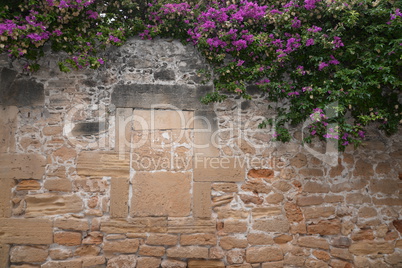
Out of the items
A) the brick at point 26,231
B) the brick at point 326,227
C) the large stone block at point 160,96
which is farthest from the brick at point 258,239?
the brick at point 26,231

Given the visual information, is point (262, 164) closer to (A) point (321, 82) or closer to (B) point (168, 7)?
(A) point (321, 82)

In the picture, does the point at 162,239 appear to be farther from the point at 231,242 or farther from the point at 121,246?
the point at 231,242

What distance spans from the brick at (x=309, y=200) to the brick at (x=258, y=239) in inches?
24.0

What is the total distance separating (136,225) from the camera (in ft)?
13.1

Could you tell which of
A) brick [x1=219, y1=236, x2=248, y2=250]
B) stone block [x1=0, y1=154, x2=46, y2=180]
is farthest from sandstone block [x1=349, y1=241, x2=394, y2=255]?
stone block [x1=0, y1=154, x2=46, y2=180]

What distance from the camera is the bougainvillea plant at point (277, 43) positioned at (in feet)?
12.6

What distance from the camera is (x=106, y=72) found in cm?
425

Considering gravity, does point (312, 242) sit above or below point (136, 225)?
below

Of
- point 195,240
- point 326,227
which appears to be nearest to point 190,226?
point 195,240

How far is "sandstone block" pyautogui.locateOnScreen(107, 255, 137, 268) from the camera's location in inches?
155

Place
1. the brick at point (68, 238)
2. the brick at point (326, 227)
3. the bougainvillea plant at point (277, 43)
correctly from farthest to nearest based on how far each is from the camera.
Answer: the brick at point (326, 227) < the brick at point (68, 238) < the bougainvillea plant at point (277, 43)

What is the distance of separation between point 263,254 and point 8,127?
3637 millimetres

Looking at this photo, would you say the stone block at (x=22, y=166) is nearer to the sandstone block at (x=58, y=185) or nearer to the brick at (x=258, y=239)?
the sandstone block at (x=58, y=185)

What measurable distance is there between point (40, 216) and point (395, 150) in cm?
477
